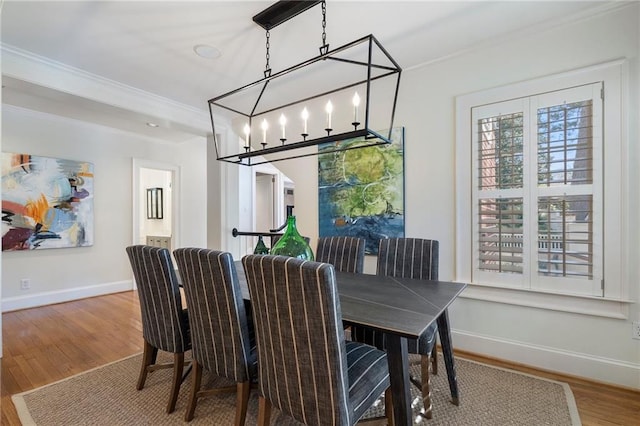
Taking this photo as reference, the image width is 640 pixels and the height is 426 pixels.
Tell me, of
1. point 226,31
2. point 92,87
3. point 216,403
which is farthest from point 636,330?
point 92,87

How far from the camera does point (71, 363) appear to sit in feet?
8.06

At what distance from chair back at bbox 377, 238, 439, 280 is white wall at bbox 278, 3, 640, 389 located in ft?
2.07

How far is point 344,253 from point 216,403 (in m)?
1.38

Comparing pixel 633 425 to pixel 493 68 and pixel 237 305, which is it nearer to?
pixel 237 305

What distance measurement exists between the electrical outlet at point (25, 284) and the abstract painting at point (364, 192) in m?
3.75

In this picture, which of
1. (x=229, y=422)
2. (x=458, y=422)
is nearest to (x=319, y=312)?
(x=229, y=422)

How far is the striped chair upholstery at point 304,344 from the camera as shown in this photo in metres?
1.08

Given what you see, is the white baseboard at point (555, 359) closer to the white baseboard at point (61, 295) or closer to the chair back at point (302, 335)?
the chair back at point (302, 335)

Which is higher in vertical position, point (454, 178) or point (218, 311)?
point (454, 178)

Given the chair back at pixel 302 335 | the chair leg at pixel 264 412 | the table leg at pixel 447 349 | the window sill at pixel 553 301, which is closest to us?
the chair back at pixel 302 335

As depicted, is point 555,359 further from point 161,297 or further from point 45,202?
point 45,202

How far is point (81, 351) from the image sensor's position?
2.67m

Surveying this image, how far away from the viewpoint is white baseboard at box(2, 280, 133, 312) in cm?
374

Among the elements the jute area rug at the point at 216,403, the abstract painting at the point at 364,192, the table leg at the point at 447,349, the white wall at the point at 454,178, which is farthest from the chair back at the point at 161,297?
the white wall at the point at 454,178
